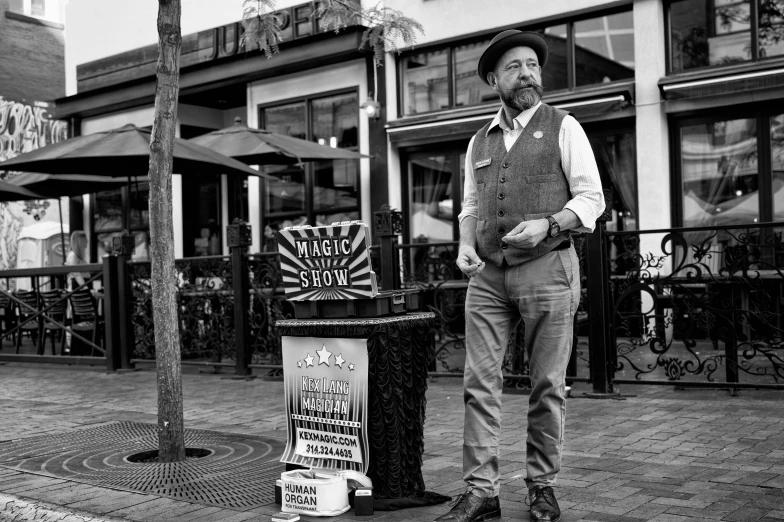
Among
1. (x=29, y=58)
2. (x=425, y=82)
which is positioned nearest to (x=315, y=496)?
(x=425, y=82)

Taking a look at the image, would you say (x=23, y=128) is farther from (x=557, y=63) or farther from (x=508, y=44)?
(x=508, y=44)

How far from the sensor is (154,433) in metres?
6.89

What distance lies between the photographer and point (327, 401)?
459 cm

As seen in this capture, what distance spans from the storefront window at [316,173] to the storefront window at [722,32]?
19.0 ft

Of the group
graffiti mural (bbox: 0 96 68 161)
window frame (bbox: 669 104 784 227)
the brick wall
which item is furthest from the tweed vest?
the brick wall

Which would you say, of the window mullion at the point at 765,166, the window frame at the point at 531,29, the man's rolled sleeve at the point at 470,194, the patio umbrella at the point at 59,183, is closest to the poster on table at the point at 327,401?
the man's rolled sleeve at the point at 470,194

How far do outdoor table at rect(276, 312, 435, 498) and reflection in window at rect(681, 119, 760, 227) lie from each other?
347 inches

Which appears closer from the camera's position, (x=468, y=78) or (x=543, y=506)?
(x=543, y=506)

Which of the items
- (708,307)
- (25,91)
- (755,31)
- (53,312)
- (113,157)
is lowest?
(53,312)

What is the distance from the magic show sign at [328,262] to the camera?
A: 4.55 metres

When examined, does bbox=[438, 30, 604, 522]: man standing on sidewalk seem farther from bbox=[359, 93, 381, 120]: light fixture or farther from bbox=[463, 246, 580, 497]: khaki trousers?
bbox=[359, 93, 381, 120]: light fixture

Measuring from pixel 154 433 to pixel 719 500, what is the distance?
14.4ft

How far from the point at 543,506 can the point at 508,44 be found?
2.20 metres

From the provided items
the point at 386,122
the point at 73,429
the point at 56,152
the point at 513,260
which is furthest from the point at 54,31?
the point at 513,260
